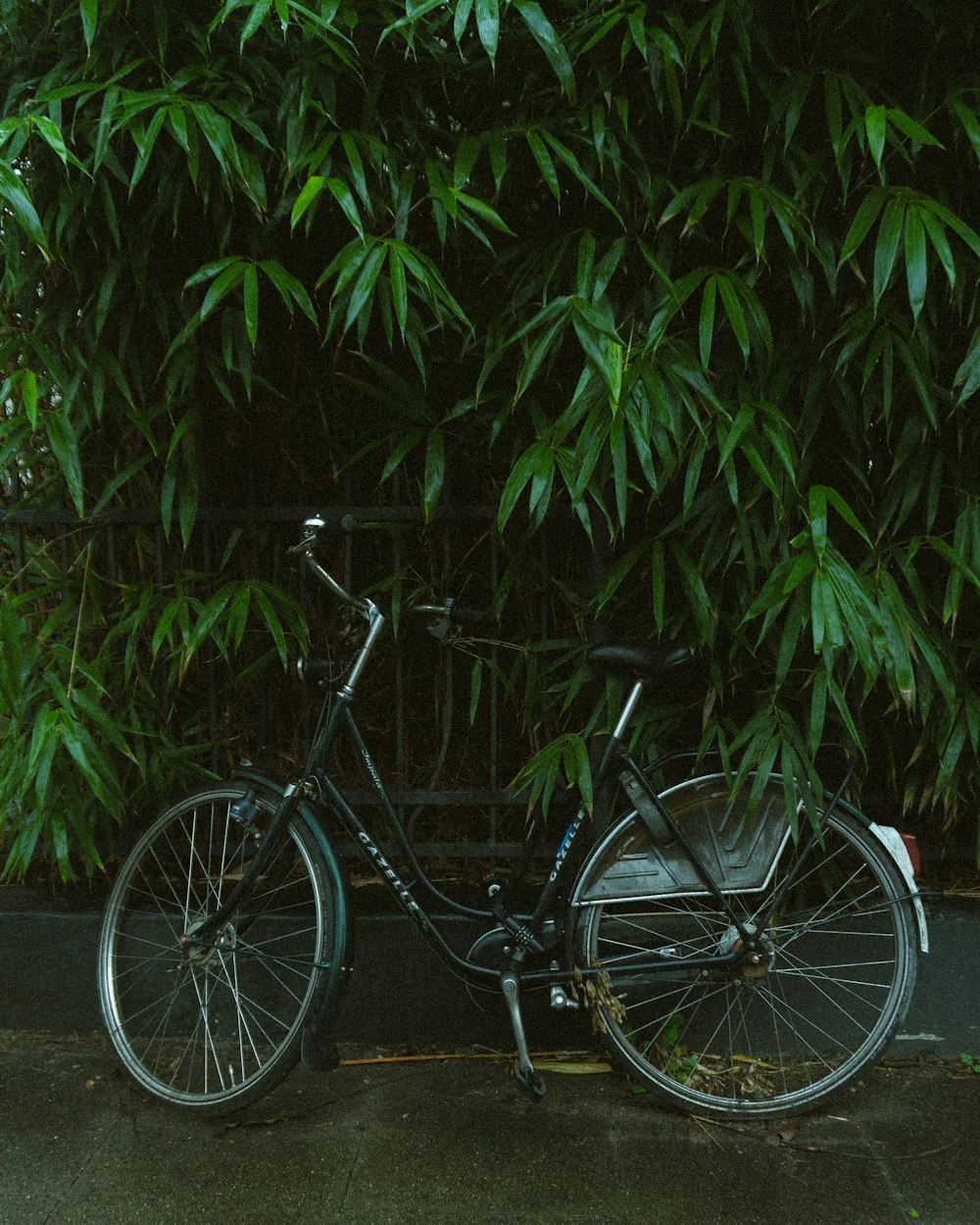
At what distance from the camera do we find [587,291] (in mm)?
2318

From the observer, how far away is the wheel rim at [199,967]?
275cm

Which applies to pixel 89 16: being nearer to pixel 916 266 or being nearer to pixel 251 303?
pixel 251 303

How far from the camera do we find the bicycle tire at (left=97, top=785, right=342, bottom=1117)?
8.54ft

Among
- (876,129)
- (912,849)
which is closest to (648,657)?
(912,849)

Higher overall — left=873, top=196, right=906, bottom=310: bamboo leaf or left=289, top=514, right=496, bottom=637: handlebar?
left=873, top=196, right=906, bottom=310: bamboo leaf

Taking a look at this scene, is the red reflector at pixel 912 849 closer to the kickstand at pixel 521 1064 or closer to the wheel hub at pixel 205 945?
the kickstand at pixel 521 1064

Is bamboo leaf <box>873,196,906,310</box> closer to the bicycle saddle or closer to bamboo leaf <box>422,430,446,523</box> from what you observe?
the bicycle saddle

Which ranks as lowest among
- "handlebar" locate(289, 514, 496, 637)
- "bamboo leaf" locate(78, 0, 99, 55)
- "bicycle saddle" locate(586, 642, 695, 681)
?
"bicycle saddle" locate(586, 642, 695, 681)

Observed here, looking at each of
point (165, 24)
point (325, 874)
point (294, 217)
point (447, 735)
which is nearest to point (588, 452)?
point (294, 217)

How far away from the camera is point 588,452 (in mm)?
2207

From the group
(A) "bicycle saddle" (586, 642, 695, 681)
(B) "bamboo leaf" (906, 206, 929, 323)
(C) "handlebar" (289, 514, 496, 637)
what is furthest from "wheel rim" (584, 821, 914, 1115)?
(B) "bamboo leaf" (906, 206, 929, 323)

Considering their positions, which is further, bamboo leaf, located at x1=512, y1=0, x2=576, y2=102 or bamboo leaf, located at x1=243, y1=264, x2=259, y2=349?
bamboo leaf, located at x1=243, y1=264, x2=259, y2=349

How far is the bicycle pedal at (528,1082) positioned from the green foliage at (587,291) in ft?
2.55

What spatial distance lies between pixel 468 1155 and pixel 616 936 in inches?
27.3
